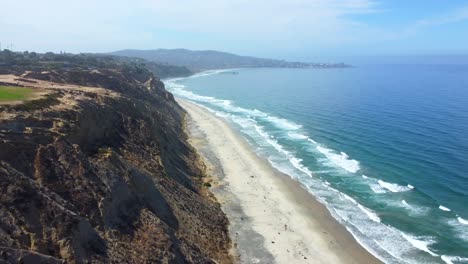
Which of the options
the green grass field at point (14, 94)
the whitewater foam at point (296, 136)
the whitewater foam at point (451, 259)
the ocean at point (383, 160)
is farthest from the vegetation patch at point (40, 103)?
the whitewater foam at point (296, 136)

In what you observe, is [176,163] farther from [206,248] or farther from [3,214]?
[3,214]

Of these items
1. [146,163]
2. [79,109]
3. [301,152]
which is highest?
[79,109]

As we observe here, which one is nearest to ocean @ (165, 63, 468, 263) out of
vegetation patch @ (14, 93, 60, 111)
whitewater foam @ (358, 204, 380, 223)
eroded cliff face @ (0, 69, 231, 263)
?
whitewater foam @ (358, 204, 380, 223)

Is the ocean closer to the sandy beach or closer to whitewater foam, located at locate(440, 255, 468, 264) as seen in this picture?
whitewater foam, located at locate(440, 255, 468, 264)

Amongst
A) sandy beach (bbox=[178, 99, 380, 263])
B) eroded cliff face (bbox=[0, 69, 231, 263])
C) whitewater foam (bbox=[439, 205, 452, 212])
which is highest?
eroded cliff face (bbox=[0, 69, 231, 263])

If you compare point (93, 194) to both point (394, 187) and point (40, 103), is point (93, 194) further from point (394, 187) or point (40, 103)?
point (394, 187)

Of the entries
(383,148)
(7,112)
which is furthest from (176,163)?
(383,148)

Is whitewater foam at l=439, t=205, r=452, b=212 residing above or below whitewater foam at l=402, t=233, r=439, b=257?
above
